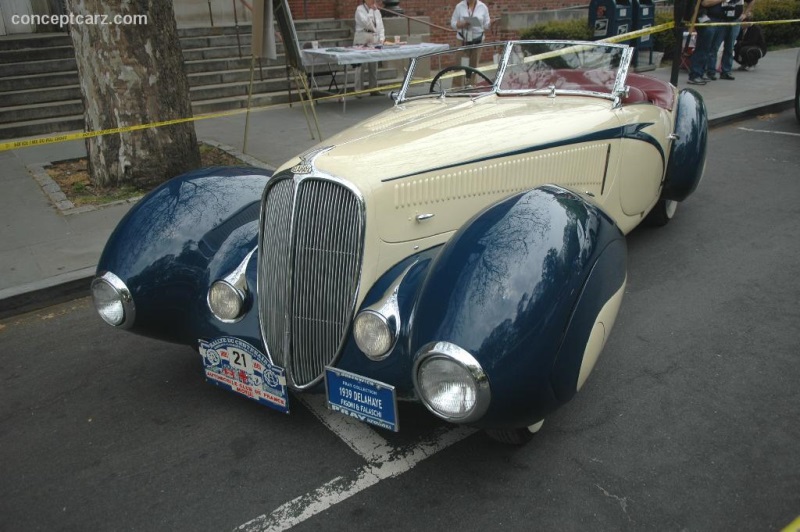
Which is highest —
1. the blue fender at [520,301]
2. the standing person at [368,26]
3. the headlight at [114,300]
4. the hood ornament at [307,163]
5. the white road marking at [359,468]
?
the standing person at [368,26]

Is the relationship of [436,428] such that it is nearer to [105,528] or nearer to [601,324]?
[601,324]

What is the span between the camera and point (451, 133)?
357 centimetres

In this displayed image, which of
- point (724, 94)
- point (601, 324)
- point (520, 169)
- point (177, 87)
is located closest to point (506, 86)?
point (520, 169)

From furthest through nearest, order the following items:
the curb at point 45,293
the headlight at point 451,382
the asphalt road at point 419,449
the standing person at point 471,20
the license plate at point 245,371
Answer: the standing person at point 471,20, the curb at point 45,293, the license plate at point 245,371, the asphalt road at point 419,449, the headlight at point 451,382

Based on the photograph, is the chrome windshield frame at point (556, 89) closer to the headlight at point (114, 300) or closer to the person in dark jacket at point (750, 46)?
the headlight at point (114, 300)

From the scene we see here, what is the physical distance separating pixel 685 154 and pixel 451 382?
12.5 feet

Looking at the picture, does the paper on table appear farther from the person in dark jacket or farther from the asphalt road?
the asphalt road

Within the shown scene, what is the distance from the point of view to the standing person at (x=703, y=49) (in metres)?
11.7

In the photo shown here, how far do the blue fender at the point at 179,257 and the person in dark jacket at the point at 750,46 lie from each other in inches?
517

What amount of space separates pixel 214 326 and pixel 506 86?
8.71ft

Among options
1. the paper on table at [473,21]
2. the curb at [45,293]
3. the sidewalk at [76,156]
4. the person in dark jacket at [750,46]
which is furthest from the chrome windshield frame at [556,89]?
the person in dark jacket at [750,46]

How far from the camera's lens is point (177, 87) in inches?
273

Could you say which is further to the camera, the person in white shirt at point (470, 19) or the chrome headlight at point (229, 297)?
the person in white shirt at point (470, 19)

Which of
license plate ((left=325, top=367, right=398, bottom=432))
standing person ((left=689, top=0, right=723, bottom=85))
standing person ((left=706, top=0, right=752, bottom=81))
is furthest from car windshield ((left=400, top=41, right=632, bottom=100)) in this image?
standing person ((left=706, top=0, right=752, bottom=81))
